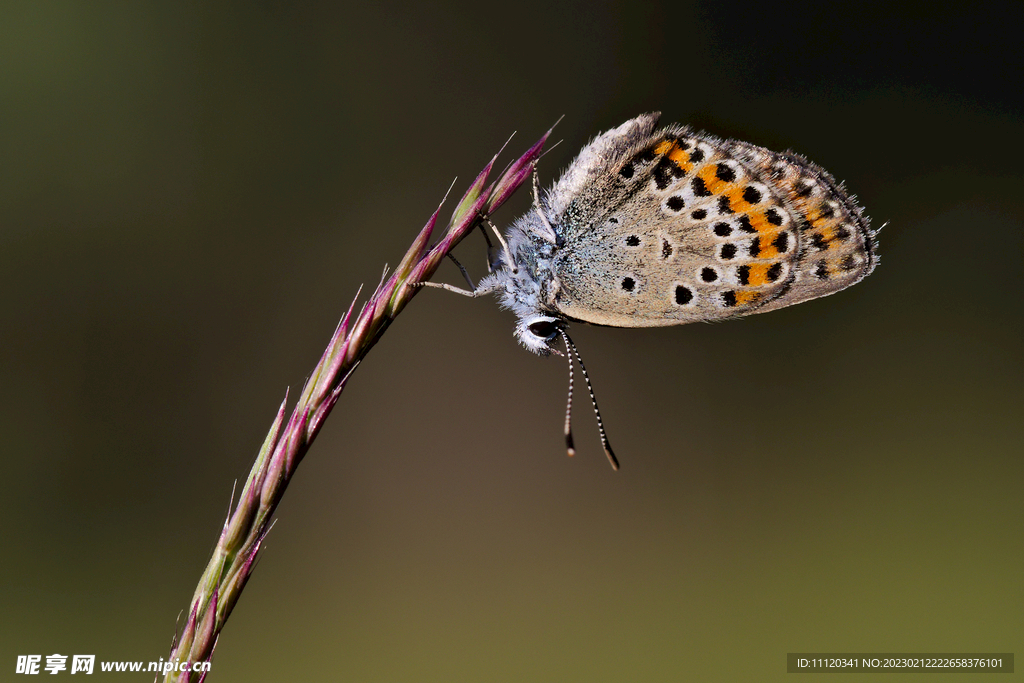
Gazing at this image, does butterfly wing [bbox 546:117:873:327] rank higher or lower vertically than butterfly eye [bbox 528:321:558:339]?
A: higher

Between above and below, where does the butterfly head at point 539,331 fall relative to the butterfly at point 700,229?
below

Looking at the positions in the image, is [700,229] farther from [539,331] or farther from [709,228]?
[539,331]

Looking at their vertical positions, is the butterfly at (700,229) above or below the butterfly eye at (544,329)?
above

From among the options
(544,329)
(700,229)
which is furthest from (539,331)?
(700,229)

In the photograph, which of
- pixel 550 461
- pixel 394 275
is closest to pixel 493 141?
pixel 550 461
